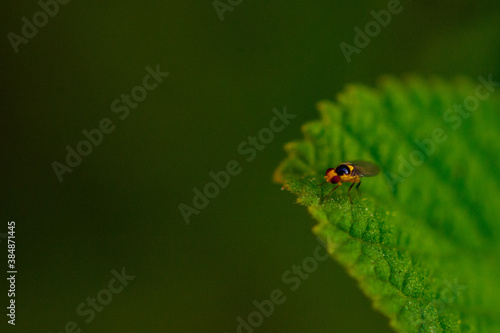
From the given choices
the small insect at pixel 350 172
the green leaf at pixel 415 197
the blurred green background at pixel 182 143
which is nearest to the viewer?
the green leaf at pixel 415 197

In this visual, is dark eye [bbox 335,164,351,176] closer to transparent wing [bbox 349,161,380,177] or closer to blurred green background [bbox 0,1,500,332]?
transparent wing [bbox 349,161,380,177]

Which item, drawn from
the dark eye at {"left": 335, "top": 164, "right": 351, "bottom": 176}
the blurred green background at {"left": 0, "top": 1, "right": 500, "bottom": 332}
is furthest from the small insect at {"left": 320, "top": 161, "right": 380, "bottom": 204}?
the blurred green background at {"left": 0, "top": 1, "right": 500, "bottom": 332}

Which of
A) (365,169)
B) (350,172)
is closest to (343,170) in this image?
(350,172)

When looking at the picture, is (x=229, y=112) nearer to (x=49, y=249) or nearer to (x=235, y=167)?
(x=235, y=167)

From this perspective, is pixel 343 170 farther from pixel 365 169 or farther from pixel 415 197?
pixel 415 197

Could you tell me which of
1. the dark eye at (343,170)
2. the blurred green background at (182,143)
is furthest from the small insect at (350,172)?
the blurred green background at (182,143)

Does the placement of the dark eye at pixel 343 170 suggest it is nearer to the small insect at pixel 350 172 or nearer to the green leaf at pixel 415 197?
the small insect at pixel 350 172

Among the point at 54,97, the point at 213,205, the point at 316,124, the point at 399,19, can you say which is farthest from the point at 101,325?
the point at 399,19
